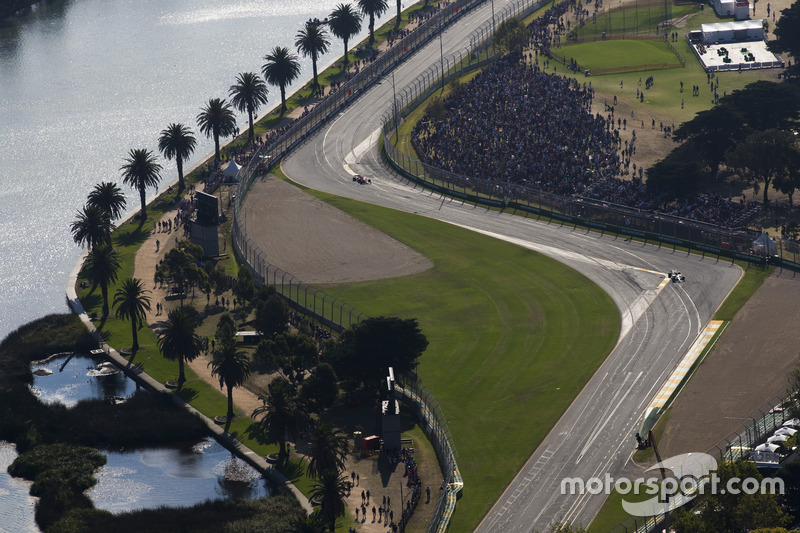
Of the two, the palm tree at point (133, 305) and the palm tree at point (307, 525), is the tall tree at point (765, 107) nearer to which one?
the palm tree at point (133, 305)

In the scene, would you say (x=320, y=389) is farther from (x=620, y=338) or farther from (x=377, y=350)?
(x=620, y=338)

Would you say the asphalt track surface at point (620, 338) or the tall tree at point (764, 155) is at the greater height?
the tall tree at point (764, 155)

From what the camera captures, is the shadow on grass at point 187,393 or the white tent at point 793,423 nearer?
the white tent at point 793,423

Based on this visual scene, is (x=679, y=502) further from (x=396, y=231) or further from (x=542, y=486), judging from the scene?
(x=396, y=231)

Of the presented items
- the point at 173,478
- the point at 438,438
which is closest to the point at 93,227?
the point at 173,478

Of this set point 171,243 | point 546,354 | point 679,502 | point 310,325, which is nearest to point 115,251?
point 171,243

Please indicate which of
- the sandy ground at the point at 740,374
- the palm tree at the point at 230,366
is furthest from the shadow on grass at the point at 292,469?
the sandy ground at the point at 740,374
